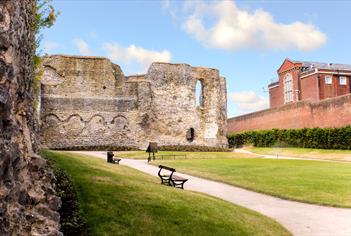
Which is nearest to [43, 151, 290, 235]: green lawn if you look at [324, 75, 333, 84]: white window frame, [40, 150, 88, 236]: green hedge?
[40, 150, 88, 236]: green hedge

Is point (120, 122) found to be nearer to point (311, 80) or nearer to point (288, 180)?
point (288, 180)

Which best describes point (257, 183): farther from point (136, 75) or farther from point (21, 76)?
point (136, 75)

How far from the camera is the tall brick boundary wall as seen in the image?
40.4 m

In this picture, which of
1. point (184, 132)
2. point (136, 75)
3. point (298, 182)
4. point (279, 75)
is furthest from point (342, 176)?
point (279, 75)

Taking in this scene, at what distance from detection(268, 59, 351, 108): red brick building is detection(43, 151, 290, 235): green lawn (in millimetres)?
46678

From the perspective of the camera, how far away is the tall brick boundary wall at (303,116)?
40406mm

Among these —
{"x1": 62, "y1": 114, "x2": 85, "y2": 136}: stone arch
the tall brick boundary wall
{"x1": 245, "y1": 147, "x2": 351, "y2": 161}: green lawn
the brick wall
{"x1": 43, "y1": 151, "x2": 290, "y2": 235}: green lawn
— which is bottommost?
{"x1": 43, "y1": 151, "x2": 290, "y2": 235}: green lawn

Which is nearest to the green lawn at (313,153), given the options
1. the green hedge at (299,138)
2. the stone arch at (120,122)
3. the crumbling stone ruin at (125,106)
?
the green hedge at (299,138)

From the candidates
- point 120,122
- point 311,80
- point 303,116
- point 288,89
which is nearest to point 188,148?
point 120,122

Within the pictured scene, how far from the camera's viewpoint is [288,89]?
60875 mm

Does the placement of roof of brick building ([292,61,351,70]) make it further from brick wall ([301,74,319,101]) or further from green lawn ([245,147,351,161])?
green lawn ([245,147,351,161])

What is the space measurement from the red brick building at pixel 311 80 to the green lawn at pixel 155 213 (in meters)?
46.7

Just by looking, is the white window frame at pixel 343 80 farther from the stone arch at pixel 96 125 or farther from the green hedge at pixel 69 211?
the green hedge at pixel 69 211

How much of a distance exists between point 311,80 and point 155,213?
5100cm
